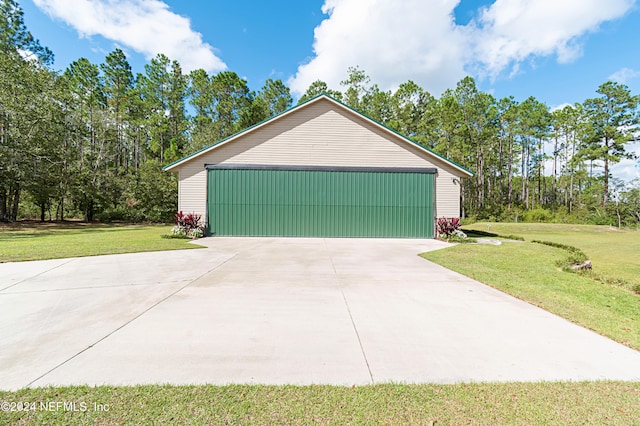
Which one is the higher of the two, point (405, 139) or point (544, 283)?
point (405, 139)

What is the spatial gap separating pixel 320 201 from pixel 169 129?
29763mm

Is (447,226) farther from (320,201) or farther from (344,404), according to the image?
(344,404)

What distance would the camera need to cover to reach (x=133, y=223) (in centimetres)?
2492

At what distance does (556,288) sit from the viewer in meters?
5.40

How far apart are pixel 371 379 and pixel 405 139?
1366cm

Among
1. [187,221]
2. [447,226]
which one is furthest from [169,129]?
[447,226]

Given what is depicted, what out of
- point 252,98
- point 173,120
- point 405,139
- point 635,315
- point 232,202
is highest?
point 252,98

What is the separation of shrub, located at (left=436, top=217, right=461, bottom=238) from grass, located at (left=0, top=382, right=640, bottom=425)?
39.5ft

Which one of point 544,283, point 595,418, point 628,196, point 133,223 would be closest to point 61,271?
point 595,418

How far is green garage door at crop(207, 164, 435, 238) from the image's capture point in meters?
14.1

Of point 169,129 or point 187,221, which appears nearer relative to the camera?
point 187,221

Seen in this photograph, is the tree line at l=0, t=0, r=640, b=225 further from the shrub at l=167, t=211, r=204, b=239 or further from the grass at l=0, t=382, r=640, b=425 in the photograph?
the grass at l=0, t=382, r=640, b=425

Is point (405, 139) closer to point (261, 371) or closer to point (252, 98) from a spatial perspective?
point (261, 371)
